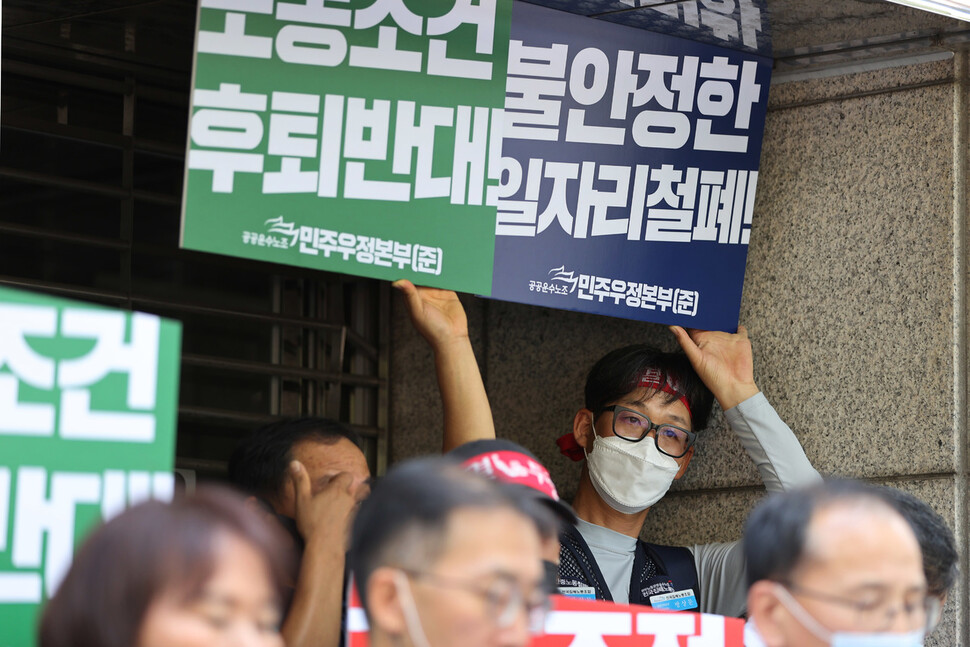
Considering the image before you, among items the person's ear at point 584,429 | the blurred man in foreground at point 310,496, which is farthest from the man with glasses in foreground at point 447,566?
the person's ear at point 584,429

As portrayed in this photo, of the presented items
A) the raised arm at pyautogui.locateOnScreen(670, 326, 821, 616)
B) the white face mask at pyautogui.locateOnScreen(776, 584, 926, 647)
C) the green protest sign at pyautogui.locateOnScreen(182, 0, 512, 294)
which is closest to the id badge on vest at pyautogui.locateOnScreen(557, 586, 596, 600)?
the raised arm at pyautogui.locateOnScreen(670, 326, 821, 616)

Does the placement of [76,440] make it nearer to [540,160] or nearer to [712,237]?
[540,160]

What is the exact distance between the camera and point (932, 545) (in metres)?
3.79

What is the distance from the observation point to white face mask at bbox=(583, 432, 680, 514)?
486 centimetres

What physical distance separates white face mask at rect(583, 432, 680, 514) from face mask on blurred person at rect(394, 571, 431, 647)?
2.48 m

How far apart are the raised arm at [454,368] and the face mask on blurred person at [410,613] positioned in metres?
2.11

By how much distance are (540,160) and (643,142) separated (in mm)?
446

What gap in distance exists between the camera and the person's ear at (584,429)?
5145mm

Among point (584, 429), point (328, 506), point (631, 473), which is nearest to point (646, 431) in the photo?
point (631, 473)

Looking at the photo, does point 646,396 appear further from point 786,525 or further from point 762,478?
point 786,525

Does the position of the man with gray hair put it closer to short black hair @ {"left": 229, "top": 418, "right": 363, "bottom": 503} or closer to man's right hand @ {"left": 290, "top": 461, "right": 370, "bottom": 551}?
man's right hand @ {"left": 290, "top": 461, "right": 370, "bottom": 551}

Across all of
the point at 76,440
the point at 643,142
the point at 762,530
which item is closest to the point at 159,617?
the point at 76,440

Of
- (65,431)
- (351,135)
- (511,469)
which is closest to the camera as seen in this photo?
(65,431)

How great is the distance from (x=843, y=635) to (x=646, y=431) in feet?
7.01
